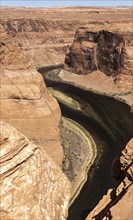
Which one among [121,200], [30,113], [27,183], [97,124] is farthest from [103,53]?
[27,183]

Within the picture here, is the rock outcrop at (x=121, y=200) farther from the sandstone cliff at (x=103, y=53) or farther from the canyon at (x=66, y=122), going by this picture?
the sandstone cliff at (x=103, y=53)

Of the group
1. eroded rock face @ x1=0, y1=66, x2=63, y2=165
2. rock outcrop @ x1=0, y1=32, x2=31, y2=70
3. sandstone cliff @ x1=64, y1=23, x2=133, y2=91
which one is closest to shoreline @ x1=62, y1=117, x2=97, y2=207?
eroded rock face @ x1=0, y1=66, x2=63, y2=165

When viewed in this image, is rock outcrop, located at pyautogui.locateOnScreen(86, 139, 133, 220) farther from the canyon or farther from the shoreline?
the shoreline

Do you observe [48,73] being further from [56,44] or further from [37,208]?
[37,208]

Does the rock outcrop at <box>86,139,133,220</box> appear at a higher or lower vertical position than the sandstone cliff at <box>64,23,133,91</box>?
higher

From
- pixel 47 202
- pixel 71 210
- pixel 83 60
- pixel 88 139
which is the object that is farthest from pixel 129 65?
pixel 47 202

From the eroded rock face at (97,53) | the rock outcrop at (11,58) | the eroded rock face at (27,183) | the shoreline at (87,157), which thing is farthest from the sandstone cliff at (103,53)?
the eroded rock face at (27,183)
